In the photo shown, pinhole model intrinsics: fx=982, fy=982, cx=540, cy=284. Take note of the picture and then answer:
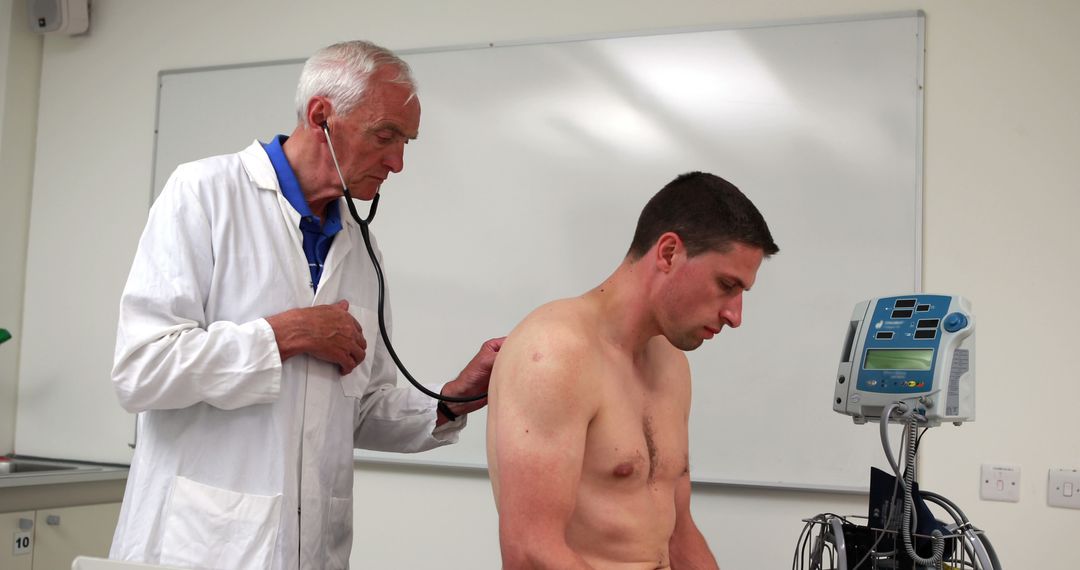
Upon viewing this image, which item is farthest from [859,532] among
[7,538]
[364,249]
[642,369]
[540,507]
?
[7,538]

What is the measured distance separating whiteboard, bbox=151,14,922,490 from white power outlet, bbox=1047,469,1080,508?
39 centimetres

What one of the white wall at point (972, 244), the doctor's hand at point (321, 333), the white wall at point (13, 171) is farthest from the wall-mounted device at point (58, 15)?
the doctor's hand at point (321, 333)

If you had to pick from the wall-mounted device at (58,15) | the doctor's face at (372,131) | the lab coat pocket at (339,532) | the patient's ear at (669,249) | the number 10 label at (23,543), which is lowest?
the number 10 label at (23,543)

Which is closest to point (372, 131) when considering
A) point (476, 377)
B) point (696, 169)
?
point (476, 377)

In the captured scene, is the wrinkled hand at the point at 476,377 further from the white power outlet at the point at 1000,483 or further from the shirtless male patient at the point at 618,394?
the white power outlet at the point at 1000,483

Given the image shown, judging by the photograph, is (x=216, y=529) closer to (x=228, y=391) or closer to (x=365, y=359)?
(x=228, y=391)

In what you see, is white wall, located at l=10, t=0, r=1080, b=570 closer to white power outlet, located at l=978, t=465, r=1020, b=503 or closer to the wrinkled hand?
white power outlet, located at l=978, t=465, r=1020, b=503

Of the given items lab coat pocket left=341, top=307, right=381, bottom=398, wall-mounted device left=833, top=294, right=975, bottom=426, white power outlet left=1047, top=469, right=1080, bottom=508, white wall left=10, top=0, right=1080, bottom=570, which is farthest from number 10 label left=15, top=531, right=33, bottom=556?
white power outlet left=1047, top=469, right=1080, bottom=508

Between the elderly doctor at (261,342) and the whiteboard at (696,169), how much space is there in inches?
41.8

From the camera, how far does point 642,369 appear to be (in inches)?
64.8

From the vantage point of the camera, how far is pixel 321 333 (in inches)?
61.4

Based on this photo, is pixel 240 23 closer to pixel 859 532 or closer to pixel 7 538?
pixel 7 538

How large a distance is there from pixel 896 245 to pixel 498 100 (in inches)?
47.4

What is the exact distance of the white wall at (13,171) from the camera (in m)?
3.38
